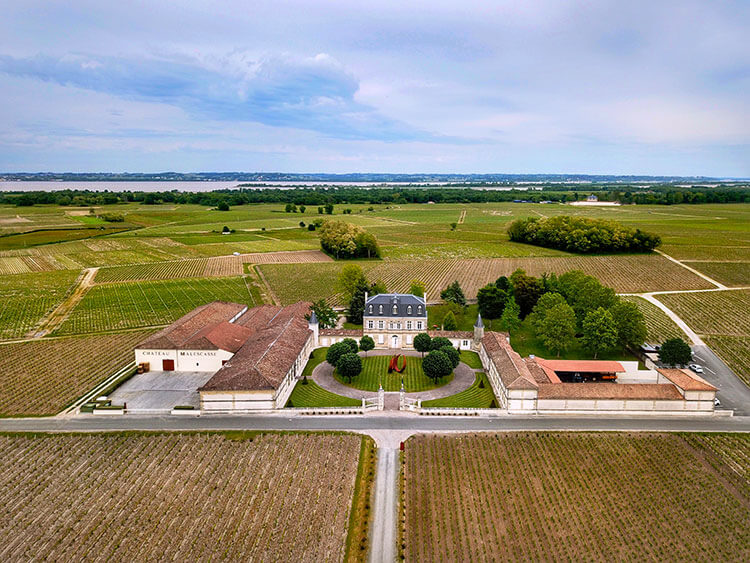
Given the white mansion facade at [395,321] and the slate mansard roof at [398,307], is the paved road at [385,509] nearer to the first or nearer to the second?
the white mansion facade at [395,321]

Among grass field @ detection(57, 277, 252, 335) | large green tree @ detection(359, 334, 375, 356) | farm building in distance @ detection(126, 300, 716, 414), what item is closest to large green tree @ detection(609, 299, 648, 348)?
farm building in distance @ detection(126, 300, 716, 414)

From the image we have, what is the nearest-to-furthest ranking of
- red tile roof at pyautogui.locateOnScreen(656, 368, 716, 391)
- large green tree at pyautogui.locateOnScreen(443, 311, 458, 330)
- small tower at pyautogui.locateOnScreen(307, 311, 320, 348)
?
red tile roof at pyautogui.locateOnScreen(656, 368, 716, 391), small tower at pyautogui.locateOnScreen(307, 311, 320, 348), large green tree at pyautogui.locateOnScreen(443, 311, 458, 330)

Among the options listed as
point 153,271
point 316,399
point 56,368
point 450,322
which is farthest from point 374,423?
point 153,271

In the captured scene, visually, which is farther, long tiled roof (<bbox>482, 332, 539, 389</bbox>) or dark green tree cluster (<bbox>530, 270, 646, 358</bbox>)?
dark green tree cluster (<bbox>530, 270, 646, 358</bbox>)

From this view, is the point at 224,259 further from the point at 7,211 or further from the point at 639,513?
the point at 7,211

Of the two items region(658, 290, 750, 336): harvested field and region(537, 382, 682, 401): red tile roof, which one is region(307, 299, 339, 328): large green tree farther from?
region(658, 290, 750, 336): harvested field

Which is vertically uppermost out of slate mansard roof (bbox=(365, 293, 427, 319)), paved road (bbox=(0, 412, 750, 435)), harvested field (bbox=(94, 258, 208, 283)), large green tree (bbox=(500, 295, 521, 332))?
slate mansard roof (bbox=(365, 293, 427, 319))
